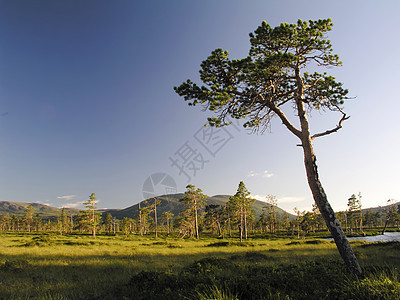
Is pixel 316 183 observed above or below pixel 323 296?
above

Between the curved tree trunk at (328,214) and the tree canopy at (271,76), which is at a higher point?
the tree canopy at (271,76)

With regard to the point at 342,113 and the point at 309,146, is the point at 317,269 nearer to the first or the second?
the point at 309,146

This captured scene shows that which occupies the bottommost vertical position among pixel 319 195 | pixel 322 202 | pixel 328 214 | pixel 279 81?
pixel 328 214

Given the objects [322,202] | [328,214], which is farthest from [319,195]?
[328,214]

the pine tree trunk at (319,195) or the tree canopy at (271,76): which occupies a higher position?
the tree canopy at (271,76)

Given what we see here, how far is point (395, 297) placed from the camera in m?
4.23

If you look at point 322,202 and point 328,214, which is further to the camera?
point 322,202

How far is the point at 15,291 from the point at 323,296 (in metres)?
9.54

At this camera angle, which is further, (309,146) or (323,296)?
Answer: (309,146)

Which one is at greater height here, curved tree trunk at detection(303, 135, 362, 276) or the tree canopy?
the tree canopy

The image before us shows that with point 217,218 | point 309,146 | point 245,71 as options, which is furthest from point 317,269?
point 217,218

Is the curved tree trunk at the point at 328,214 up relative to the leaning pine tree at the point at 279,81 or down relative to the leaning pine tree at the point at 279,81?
down

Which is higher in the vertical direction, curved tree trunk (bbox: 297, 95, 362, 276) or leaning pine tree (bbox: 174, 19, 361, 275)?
leaning pine tree (bbox: 174, 19, 361, 275)

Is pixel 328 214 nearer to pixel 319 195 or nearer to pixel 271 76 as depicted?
pixel 319 195
